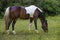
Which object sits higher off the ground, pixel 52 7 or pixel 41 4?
pixel 41 4

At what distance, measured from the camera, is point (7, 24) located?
10828 mm

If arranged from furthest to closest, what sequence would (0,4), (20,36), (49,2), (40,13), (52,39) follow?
1. (49,2)
2. (0,4)
3. (40,13)
4. (20,36)
5. (52,39)

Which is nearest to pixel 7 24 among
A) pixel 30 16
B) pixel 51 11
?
pixel 30 16

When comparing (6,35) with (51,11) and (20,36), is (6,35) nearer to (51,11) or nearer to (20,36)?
(20,36)

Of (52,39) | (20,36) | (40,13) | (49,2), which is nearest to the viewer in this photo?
(52,39)

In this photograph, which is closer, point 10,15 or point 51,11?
point 10,15

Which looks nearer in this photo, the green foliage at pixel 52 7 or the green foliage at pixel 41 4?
the green foliage at pixel 41 4

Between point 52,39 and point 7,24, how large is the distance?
2.54 meters

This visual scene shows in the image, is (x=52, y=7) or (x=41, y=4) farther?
(x=52, y=7)

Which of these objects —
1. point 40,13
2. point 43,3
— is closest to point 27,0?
point 43,3

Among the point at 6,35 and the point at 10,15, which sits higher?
the point at 10,15

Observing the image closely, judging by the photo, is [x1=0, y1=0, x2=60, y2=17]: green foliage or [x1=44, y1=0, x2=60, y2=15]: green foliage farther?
[x1=44, y1=0, x2=60, y2=15]: green foliage

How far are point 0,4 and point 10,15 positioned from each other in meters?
8.27

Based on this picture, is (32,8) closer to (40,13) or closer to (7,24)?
(40,13)
